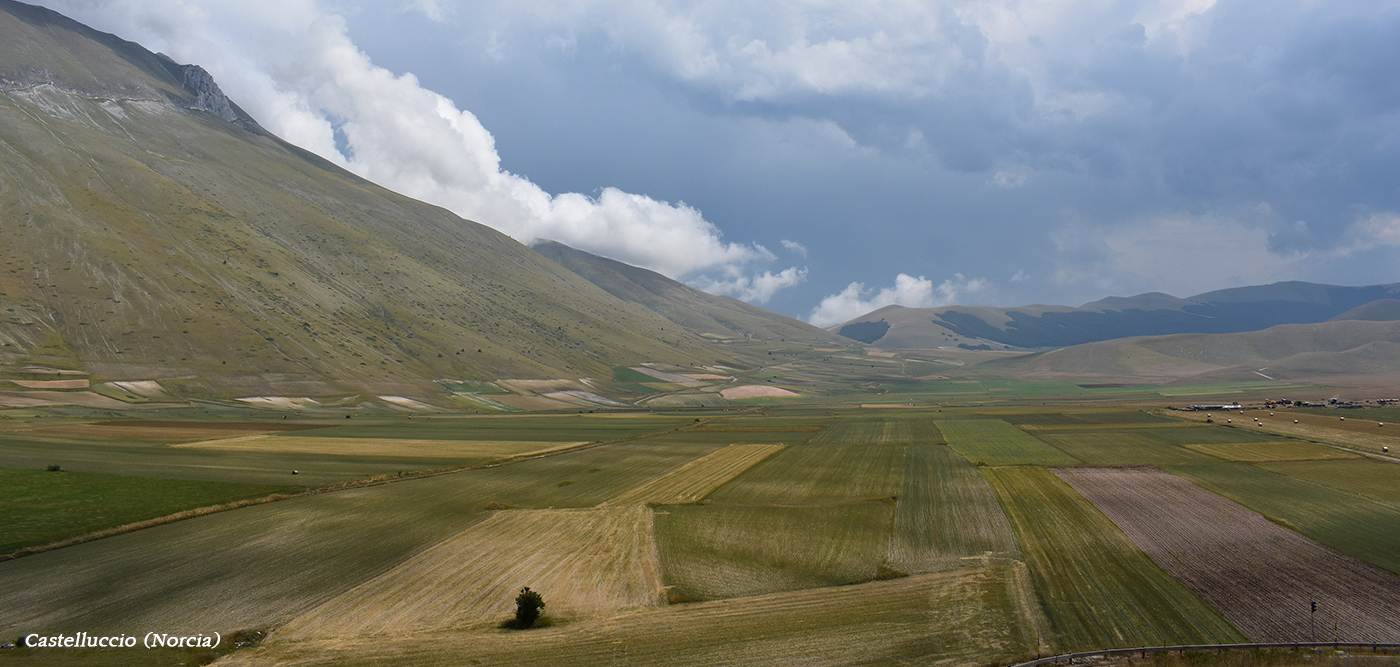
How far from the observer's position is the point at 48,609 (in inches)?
1130

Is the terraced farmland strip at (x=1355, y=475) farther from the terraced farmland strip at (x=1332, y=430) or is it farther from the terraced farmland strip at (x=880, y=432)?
the terraced farmland strip at (x=880, y=432)

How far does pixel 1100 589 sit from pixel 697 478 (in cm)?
3689

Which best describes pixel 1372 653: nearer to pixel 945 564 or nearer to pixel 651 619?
pixel 945 564

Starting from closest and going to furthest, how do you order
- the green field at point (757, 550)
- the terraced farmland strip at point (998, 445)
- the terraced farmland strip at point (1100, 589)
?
the terraced farmland strip at point (1100, 589)
the green field at point (757, 550)
the terraced farmland strip at point (998, 445)

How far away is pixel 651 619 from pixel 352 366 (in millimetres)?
191271

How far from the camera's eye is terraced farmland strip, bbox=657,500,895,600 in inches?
1308

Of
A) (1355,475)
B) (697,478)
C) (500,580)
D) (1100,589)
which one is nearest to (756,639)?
(500,580)

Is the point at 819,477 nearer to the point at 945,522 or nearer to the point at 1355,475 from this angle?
the point at 945,522

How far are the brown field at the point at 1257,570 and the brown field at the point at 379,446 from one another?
63915 millimetres

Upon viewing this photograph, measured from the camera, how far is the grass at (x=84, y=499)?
3991 cm

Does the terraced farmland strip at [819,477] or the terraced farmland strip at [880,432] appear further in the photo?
the terraced farmland strip at [880,432]

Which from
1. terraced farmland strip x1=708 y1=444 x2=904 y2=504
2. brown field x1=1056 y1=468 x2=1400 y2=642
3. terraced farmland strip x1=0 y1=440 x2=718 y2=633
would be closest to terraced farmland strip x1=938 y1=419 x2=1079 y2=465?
terraced farmland strip x1=708 y1=444 x2=904 y2=504

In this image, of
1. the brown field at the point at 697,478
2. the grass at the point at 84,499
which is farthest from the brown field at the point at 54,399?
the brown field at the point at 697,478

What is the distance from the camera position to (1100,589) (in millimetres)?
31000
